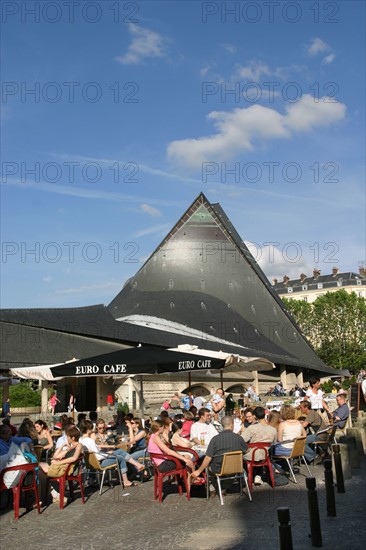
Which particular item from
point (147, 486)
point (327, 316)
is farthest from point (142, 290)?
point (147, 486)

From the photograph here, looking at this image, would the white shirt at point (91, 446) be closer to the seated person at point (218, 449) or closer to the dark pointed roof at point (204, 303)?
the seated person at point (218, 449)

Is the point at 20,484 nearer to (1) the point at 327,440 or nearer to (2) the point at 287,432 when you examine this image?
(2) the point at 287,432

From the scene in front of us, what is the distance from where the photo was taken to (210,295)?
52.4m

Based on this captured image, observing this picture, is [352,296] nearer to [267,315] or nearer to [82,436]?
[267,315]

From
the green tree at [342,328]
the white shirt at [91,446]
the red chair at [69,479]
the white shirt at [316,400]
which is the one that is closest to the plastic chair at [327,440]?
the white shirt at [316,400]

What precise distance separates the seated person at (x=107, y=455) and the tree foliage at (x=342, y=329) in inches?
2682

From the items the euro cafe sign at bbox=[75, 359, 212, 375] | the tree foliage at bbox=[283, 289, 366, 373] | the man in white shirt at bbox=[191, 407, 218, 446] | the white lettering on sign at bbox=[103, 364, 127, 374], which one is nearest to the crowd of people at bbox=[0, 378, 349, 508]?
the man in white shirt at bbox=[191, 407, 218, 446]

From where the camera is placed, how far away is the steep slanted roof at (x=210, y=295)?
48219mm

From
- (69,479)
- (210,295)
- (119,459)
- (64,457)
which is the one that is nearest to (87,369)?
(119,459)

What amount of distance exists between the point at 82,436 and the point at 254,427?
268 cm

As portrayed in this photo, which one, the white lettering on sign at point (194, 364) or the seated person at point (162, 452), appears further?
the white lettering on sign at point (194, 364)

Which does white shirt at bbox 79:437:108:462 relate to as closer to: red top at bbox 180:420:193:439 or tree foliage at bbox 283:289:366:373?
red top at bbox 180:420:193:439

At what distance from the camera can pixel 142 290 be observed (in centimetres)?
5275

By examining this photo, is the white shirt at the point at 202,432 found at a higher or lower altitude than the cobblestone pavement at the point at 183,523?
higher
